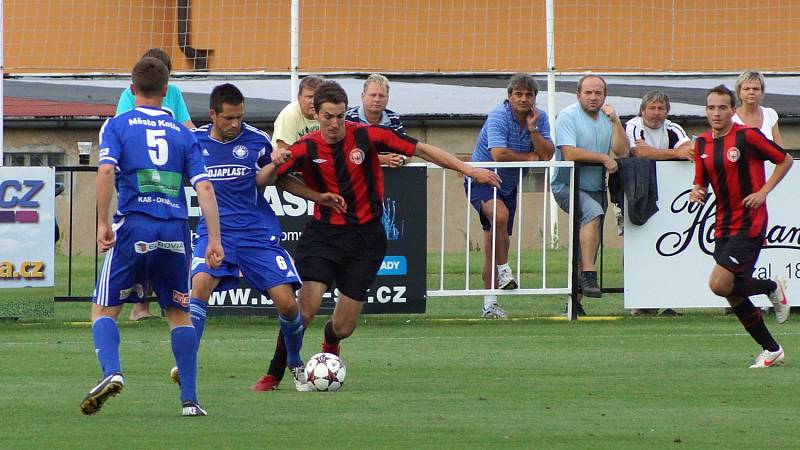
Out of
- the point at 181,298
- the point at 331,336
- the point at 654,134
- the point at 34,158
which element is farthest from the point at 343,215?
the point at 34,158

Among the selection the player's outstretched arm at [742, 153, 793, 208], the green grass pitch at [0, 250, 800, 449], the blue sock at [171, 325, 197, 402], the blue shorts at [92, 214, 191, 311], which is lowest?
the green grass pitch at [0, 250, 800, 449]

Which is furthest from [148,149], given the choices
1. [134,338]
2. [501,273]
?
[501,273]

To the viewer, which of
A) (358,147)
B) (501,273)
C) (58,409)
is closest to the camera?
(58,409)

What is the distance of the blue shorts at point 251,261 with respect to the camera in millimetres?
9109

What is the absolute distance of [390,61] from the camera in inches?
1038

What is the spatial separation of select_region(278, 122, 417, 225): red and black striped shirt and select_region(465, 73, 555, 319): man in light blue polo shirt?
4.36m

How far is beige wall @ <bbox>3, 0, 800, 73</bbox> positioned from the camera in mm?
25781

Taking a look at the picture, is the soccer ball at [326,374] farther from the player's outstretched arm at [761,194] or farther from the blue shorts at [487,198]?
the blue shorts at [487,198]

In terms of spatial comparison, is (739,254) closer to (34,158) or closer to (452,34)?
(452,34)

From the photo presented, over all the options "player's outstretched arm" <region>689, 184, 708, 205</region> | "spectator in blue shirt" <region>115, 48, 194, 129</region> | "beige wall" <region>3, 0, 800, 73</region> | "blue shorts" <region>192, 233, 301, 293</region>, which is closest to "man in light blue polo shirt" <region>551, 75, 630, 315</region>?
"player's outstretched arm" <region>689, 184, 708, 205</region>

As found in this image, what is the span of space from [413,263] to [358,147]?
412 cm

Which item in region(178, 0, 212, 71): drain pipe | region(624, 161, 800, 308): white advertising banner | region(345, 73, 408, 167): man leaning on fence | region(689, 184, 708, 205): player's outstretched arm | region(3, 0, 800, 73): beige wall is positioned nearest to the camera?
region(689, 184, 708, 205): player's outstretched arm

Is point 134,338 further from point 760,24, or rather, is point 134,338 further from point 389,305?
point 760,24

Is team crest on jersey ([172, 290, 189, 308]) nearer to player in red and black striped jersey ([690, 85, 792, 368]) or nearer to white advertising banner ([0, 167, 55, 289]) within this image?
player in red and black striped jersey ([690, 85, 792, 368])
